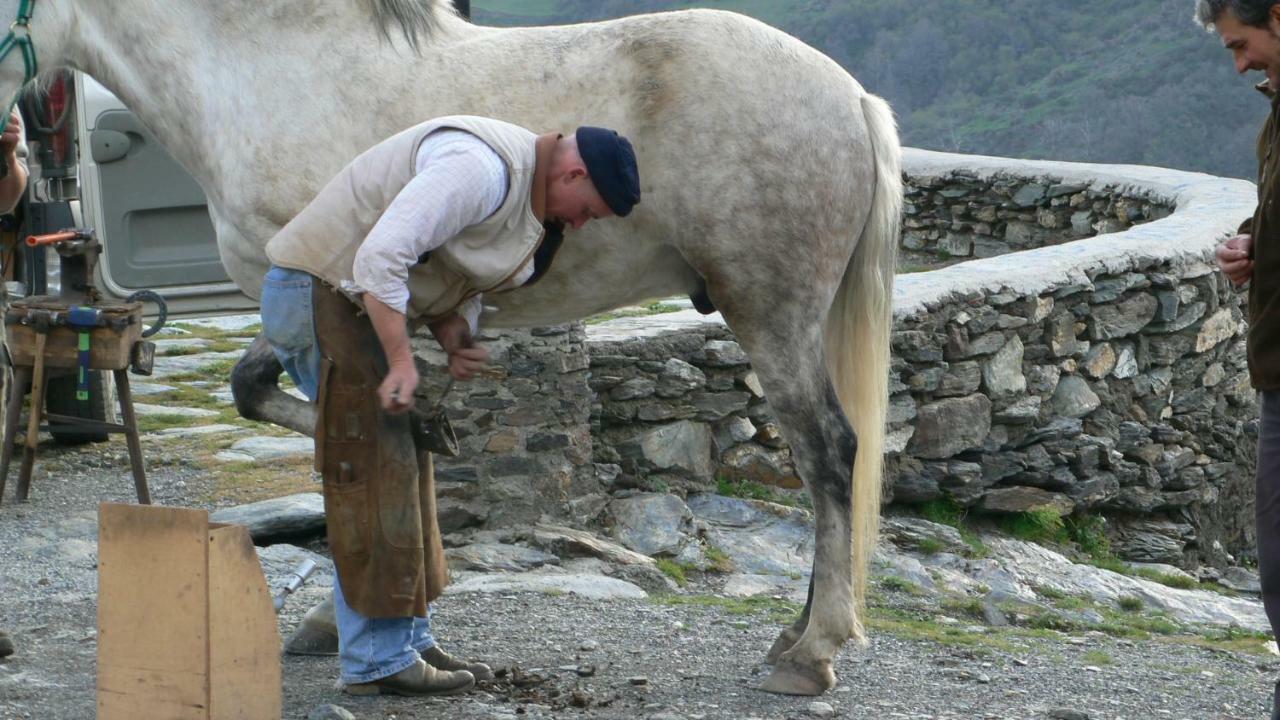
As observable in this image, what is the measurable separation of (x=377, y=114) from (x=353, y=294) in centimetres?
95

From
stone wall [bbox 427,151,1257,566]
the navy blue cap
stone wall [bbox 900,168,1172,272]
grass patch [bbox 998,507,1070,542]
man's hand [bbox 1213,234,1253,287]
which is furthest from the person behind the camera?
stone wall [bbox 900,168,1172,272]

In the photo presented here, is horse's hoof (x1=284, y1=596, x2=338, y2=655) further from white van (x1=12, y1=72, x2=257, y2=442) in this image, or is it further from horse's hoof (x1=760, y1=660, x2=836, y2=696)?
white van (x1=12, y1=72, x2=257, y2=442)

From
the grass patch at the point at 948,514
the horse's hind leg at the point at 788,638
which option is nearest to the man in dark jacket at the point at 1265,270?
the horse's hind leg at the point at 788,638

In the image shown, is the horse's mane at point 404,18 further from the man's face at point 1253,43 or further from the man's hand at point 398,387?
the man's face at point 1253,43

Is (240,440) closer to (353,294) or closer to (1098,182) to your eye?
(353,294)

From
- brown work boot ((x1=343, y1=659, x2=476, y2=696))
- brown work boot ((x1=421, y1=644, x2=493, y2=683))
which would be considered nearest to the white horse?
brown work boot ((x1=421, y1=644, x2=493, y2=683))

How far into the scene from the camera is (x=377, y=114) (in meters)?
4.33

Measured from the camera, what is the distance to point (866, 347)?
459cm

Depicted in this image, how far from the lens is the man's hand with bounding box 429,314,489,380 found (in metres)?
3.63

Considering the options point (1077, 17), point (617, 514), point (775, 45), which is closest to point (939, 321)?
point (617, 514)

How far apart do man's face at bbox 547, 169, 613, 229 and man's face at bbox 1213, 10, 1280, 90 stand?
1.41 metres

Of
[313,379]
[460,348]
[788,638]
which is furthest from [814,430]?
[313,379]

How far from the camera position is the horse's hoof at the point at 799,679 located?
415 centimetres

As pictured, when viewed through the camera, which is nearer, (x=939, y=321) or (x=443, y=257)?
(x=443, y=257)
